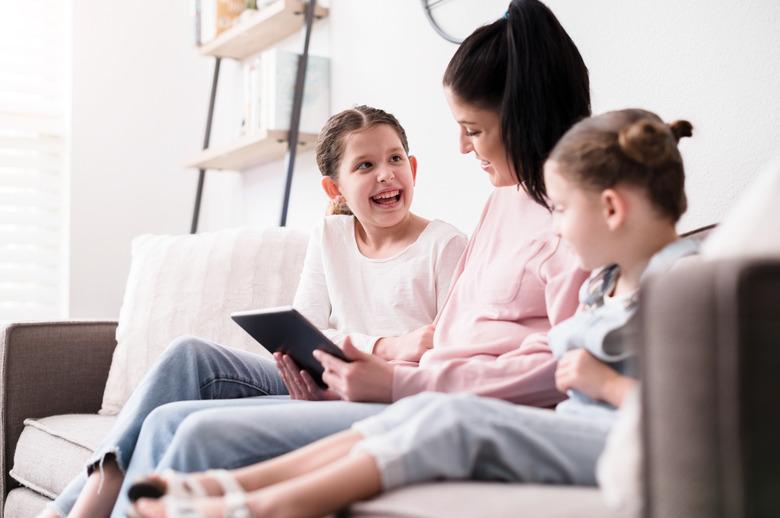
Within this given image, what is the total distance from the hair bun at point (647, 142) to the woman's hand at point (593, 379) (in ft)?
0.81

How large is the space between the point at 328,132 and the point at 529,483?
1.13 m

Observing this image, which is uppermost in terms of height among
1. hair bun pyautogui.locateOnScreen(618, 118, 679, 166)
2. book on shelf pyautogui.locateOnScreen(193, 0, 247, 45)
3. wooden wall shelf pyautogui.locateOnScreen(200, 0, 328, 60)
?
book on shelf pyautogui.locateOnScreen(193, 0, 247, 45)

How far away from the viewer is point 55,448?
207 centimetres

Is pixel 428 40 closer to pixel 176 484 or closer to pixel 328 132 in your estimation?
pixel 328 132

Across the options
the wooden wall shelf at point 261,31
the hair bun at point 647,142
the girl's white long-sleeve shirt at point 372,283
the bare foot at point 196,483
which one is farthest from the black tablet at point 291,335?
the wooden wall shelf at point 261,31

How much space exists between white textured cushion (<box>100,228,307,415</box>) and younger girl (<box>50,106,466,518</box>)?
0.38m

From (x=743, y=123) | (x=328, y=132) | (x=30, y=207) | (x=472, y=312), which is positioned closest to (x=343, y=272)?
(x=328, y=132)

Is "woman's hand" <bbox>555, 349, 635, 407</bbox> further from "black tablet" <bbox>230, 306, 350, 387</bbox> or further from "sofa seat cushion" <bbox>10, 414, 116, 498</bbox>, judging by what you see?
"sofa seat cushion" <bbox>10, 414, 116, 498</bbox>

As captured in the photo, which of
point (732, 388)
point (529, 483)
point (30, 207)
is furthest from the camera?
point (30, 207)

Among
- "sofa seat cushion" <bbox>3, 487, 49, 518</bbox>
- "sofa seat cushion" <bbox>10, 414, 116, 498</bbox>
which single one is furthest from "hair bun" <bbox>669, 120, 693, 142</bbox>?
"sofa seat cushion" <bbox>3, 487, 49, 518</bbox>

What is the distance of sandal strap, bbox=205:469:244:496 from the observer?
1075 mm

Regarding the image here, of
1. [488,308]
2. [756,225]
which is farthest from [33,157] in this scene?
[756,225]

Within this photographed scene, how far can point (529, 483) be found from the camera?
1.05 metres

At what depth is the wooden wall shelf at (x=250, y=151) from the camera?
118 inches
